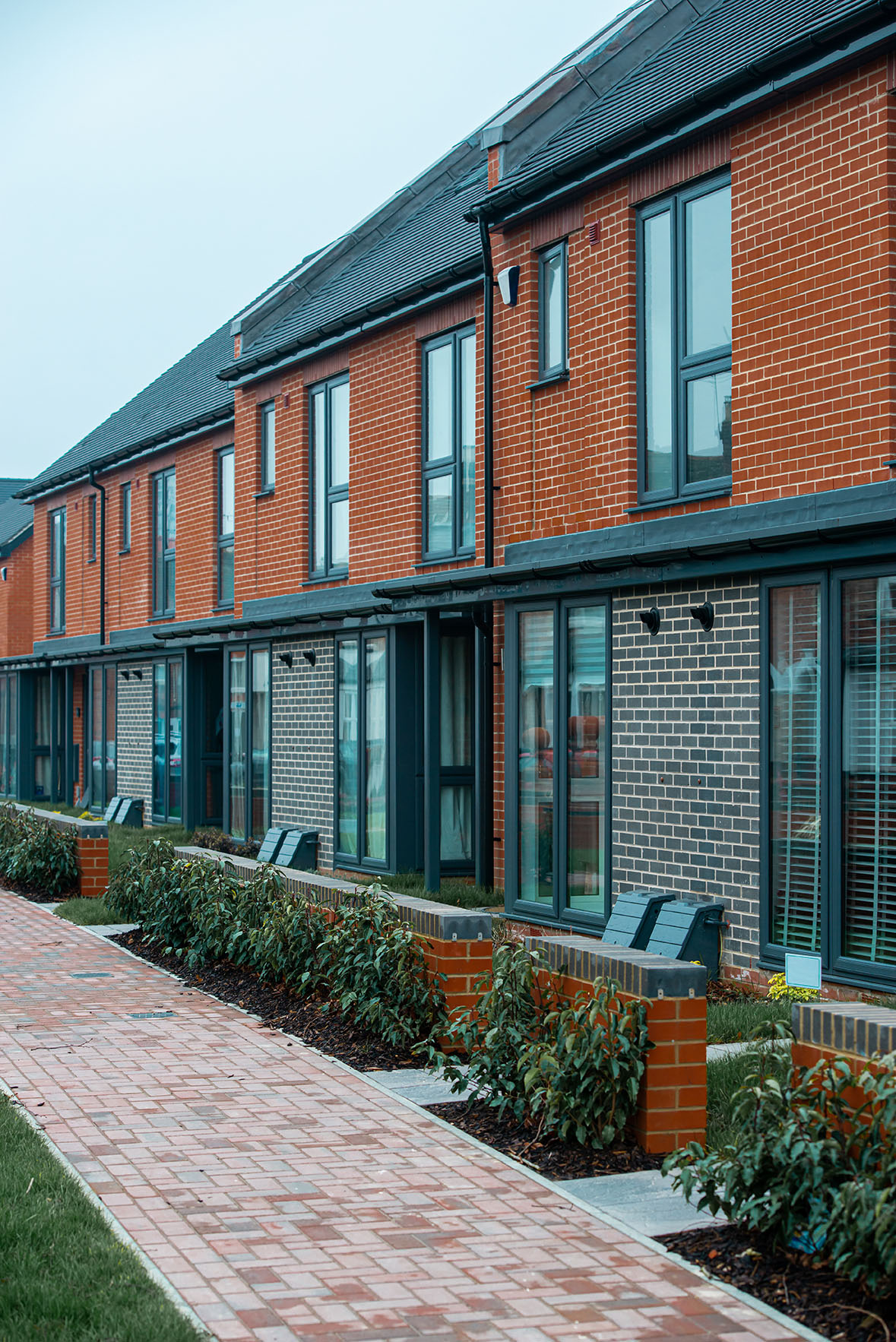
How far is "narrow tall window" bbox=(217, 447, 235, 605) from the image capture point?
23188 mm

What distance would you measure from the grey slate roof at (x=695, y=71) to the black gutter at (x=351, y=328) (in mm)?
1562

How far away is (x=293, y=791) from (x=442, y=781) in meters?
3.51

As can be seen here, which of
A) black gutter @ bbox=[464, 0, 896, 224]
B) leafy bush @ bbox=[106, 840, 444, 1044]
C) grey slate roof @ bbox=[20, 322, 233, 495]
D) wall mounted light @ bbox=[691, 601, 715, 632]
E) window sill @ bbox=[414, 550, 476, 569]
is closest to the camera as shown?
leafy bush @ bbox=[106, 840, 444, 1044]

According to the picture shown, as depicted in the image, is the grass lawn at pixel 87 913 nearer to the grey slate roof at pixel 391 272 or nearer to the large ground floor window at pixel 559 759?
the large ground floor window at pixel 559 759

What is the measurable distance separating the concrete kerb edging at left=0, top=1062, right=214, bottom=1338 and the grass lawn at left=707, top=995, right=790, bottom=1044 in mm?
3566

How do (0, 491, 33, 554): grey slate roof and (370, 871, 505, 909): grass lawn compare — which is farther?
(0, 491, 33, 554): grey slate roof

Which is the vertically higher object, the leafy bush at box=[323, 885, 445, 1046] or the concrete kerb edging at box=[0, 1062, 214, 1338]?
the leafy bush at box=[323, 885, 445, 1046]

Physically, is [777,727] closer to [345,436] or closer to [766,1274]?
[766,1274]

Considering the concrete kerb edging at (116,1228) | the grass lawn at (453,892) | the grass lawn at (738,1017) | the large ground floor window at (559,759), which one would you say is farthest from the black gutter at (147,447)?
the concrete kerb edging at (116,1228)

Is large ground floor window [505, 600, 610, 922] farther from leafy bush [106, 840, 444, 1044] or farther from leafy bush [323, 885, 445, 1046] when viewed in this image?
leafy bush [323, 885, 445, 1046]

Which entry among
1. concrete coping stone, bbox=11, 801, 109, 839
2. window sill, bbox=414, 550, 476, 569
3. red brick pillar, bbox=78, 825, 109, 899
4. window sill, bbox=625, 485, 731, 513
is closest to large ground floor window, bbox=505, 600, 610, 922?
window sill, bbox=625, 485, 731, 513

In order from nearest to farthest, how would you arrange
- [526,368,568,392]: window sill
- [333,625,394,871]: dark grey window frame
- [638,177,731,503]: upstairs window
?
[638,177,731,503]: upstairs window → [526,368,568,392]: window sill → [333,625,394,871]: dark grey window frame

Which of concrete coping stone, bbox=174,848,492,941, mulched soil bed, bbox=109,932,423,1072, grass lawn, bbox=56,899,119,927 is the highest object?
concrete coping stone, bbox=174,848,492,941

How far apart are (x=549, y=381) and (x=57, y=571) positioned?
817 inches
